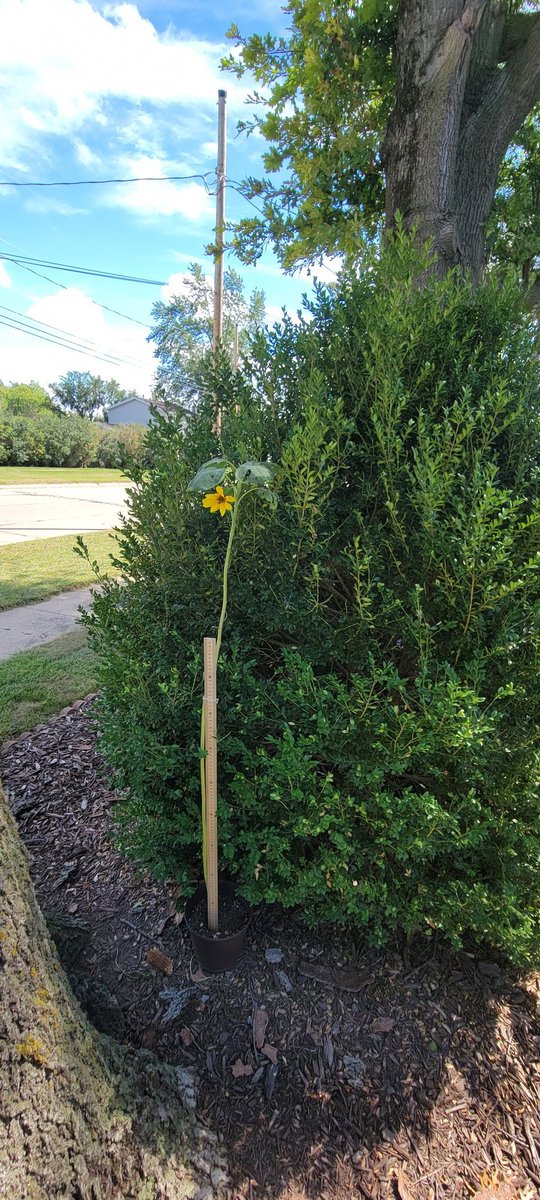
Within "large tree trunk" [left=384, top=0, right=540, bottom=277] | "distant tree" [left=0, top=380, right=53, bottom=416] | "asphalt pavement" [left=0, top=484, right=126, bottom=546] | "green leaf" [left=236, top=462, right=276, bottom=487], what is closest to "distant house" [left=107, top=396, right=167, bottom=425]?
"distant tree" [left=0, top=380, right=53, bottom=416]

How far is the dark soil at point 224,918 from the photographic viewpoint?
1662 mm

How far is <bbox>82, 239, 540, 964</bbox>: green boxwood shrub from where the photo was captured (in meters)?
1.38

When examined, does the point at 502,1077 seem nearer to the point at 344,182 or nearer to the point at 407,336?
the point at 407,336

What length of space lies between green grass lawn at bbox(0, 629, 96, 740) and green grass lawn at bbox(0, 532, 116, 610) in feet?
5.27

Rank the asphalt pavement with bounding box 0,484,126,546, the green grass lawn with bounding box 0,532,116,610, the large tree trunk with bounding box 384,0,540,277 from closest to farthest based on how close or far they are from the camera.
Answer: the large tree trunk with bounding box 384,0,540,277, the green grass lawn with bounding box 0,532,116,610, the asphalt pavement with bounding box 0,484,126,546

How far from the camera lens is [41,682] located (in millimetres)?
3686

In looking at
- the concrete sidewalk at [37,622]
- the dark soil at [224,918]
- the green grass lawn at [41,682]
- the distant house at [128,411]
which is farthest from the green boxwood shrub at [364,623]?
the distant house at [128,411]

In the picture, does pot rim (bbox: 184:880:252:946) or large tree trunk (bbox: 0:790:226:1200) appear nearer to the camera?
large tree trunk (bbox: 0:790:226:1200)

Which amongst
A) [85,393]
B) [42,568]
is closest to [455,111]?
[42,568]

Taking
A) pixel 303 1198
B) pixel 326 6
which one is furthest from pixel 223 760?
pixel 326 6

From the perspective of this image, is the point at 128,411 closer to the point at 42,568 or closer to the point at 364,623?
the point at 42,568

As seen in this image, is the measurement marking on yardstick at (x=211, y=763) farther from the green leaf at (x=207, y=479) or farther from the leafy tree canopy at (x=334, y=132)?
the leafy tree canopy at (x=334, y=132)

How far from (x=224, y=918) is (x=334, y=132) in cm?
450

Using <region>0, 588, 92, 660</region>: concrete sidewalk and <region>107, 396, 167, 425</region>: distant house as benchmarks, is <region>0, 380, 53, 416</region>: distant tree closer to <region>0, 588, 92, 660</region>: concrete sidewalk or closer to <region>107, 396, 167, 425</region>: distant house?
<region>107, 396, 167, 425</region>: distant house
